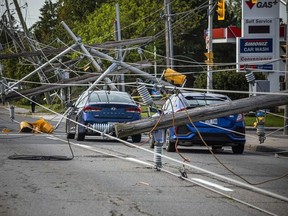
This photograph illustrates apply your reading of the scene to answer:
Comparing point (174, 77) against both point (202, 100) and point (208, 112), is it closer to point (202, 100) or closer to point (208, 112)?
point (202, 100)

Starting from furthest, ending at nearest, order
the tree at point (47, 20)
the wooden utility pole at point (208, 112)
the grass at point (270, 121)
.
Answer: the tree at point (47, 20), the grass at point (270, 121), the wooden utility pole at point (208, 112)

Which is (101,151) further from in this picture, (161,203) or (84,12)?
(84,12)

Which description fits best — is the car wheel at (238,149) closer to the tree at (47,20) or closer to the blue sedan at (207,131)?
the blue sedan at (207,131)

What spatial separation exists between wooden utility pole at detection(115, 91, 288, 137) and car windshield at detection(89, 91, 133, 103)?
28.7ft

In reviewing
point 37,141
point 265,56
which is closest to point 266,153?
point 37,141

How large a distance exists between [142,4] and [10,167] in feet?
158

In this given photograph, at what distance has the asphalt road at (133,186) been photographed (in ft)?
32.2

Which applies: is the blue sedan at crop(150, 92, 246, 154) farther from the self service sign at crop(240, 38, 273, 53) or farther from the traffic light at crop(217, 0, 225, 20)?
the self service sign at crop(240, 38, 273, 53)

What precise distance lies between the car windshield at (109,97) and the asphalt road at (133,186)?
4.33 m

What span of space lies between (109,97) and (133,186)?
11.2m

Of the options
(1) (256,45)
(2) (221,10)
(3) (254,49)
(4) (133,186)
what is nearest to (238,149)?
(4) (133,186)

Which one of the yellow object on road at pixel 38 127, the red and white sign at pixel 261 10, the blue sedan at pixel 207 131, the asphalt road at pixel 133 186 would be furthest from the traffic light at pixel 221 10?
the asphalt road at pixel 133 186

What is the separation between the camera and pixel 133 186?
11984mm

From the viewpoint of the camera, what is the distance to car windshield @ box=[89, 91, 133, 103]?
74.5 feet
